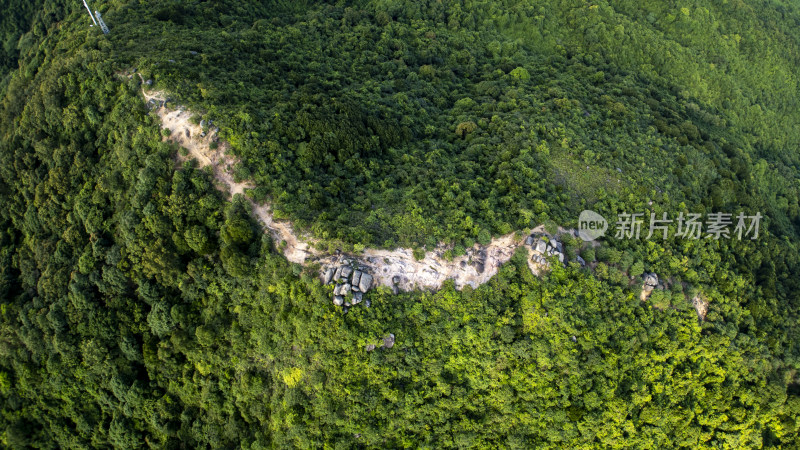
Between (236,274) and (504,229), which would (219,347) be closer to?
(236,274)

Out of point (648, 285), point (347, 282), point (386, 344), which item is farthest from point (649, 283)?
point (347, 282)

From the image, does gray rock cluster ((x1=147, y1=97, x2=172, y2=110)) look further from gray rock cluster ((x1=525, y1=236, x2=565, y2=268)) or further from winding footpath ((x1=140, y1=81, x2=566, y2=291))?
gray rock cluster ((x1=525, y1=236, x2=565, y2=268))

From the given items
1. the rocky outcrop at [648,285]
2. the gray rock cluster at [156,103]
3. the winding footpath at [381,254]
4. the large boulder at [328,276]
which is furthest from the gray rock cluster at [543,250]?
the gray rock cluster at [156,103]

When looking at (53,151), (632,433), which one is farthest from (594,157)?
(53,151)

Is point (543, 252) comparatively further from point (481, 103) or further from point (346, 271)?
point (481, 103)

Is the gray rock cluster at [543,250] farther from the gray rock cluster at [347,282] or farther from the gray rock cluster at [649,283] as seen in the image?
the gray rock cluster at [347,282]
